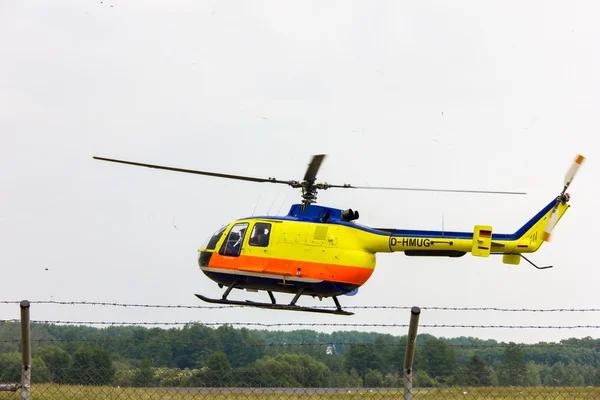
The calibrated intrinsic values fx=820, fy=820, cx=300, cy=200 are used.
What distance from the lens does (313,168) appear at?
19156 millimetres

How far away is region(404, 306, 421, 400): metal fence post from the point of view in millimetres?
8070

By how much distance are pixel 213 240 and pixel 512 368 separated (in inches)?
418

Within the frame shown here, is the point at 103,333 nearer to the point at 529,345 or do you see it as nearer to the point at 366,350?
the point at 366,350

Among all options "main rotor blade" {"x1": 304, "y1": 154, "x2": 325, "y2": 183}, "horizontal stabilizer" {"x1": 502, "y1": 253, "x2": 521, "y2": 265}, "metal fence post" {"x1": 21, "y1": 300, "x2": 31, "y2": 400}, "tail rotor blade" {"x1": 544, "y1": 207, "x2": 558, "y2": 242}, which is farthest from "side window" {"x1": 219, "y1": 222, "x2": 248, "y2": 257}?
"metal fence post" {"x1": 21, "y1": 300, "x2": 31, "y2": 400}

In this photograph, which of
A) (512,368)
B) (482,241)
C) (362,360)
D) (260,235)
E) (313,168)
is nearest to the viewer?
(512,368)

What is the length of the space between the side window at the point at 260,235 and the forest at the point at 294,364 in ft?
24.0

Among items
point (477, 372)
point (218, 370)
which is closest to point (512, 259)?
point (477, 372)

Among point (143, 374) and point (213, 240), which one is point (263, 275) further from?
point (143, 374)

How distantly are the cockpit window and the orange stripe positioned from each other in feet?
2.48

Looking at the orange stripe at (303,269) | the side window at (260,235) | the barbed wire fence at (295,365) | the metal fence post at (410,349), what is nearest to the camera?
the metal fence post at (410,349)

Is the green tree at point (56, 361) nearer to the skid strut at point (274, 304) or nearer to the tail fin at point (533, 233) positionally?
the skid strut at point (274, 304)

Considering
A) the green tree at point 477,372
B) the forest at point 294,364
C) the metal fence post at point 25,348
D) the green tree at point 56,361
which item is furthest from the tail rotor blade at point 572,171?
the metal fence post at point 25,348

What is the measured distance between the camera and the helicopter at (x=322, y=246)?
17875 millimetres

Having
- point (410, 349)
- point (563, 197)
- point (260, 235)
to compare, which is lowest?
point (410, 349)
